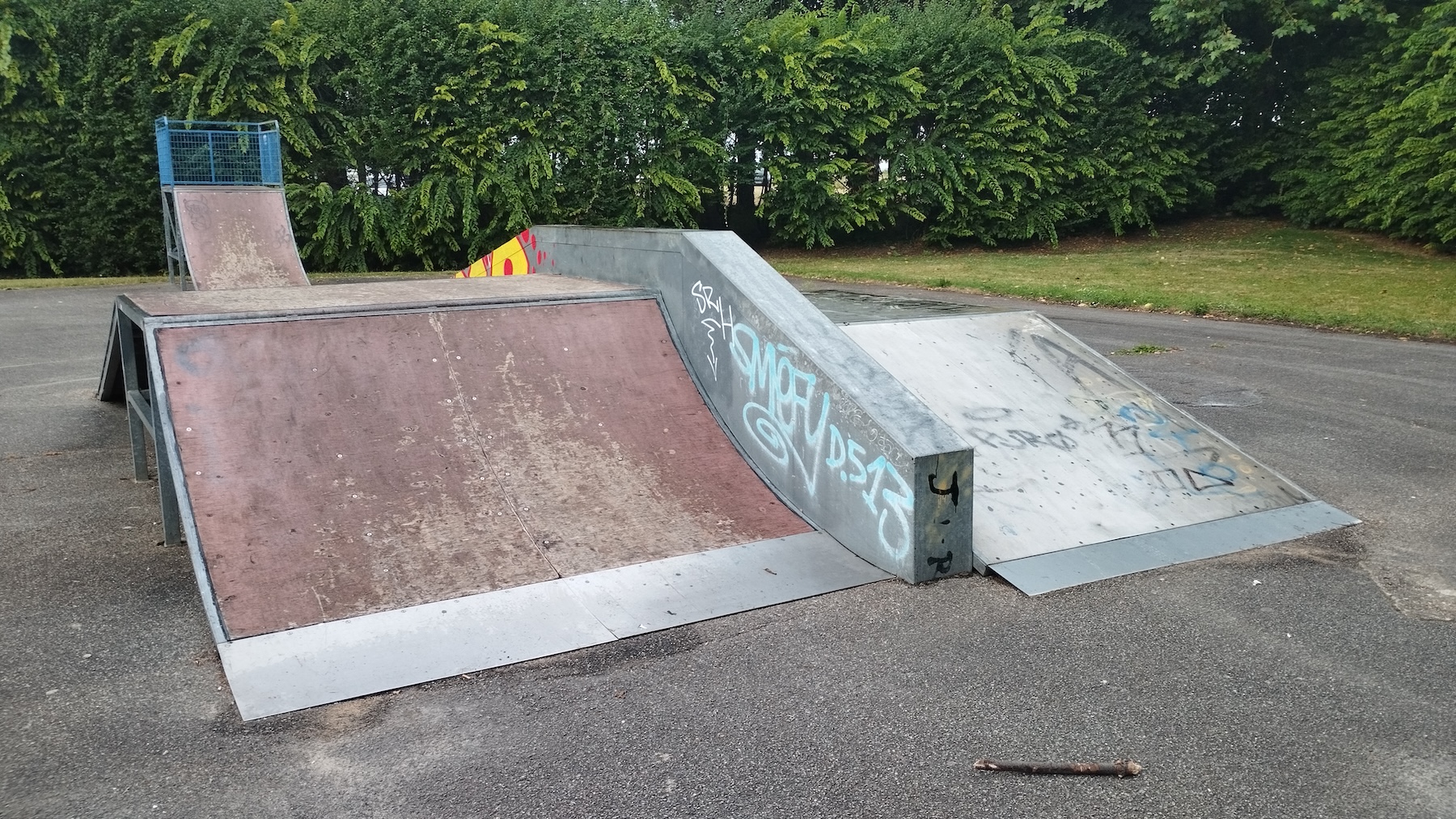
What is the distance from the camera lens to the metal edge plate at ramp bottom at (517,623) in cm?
364

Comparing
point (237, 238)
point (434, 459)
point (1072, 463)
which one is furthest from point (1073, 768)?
point (237, 238)

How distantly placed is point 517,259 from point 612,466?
18.2 ft

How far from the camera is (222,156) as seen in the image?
15.1m

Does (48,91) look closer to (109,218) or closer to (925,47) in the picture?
(109,218)

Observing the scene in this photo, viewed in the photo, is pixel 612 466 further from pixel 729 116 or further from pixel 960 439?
pixel 729 116

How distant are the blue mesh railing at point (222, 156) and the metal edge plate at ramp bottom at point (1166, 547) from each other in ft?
43.2

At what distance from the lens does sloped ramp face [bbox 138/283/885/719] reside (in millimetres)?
3977

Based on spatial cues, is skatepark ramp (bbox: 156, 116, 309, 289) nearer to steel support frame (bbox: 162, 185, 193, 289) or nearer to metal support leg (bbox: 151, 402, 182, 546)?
steel support frame (bbox: 162, 185, 193, 289)

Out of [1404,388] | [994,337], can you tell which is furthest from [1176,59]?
[994,337]

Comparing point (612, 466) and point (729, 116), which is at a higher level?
point (729, 116)

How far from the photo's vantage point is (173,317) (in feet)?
17.2

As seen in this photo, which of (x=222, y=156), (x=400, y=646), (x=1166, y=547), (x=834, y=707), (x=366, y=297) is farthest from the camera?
(x=222, y=156)

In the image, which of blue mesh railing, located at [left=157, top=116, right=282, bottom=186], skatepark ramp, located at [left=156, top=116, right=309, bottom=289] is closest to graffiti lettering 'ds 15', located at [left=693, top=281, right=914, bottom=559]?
skatepark ramp, located at [left=156, top=116, right=309, bottom=289]

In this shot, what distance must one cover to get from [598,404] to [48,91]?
14415 mm
